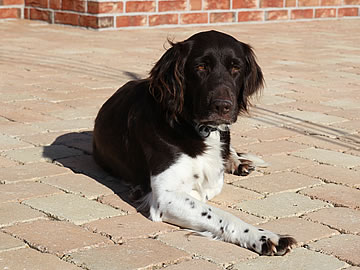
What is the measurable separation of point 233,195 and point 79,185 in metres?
0.97

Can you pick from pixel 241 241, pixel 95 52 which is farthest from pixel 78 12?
pixel 241 241

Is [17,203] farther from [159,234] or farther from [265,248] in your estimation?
[265,248]

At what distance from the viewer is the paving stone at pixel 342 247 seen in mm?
3752

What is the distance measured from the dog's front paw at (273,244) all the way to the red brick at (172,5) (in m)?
9.96

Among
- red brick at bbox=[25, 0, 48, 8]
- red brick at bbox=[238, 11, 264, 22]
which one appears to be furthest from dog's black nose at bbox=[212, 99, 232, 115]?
red brick at bbox=[238, 11, 264, 22]

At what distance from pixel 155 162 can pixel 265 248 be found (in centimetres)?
96

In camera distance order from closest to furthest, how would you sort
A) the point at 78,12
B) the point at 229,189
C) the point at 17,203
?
the point at 17,203 → the point at 229,189 → the point at 78,12

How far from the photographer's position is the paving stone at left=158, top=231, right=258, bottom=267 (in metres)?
3.74

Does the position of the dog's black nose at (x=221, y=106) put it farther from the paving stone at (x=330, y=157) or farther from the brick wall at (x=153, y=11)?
the brick wall at (x=153, y=11)

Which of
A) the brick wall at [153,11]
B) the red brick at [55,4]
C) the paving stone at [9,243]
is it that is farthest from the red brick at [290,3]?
the paving stone at [9,243]

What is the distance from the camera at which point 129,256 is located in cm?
368

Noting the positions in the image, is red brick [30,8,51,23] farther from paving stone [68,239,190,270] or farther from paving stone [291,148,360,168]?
paving stone [68,239,190,270]

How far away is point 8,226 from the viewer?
160 inches

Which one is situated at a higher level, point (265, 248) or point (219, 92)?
point (219, 92)
